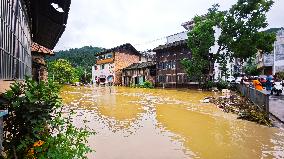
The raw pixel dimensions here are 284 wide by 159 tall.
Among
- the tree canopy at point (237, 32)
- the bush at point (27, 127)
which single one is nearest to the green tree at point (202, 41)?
the tree canopy at point (237, 32)

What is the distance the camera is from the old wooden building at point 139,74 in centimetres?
5451

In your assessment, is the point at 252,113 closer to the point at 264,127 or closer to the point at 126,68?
the point at 264,127

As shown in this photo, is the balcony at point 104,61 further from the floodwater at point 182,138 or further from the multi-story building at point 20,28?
the floodwater at point 182,138

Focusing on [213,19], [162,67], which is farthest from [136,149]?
[162,67]

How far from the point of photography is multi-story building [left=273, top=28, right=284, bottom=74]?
44938 millimetres

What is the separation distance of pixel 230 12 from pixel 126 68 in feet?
99.3

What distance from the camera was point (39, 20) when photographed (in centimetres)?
1362

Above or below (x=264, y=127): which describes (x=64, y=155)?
above

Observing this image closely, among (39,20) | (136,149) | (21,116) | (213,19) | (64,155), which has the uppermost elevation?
(213,19)

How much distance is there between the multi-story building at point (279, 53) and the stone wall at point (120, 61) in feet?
99.3

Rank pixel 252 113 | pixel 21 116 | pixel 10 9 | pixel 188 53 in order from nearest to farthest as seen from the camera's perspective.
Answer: pixel 21 116 < pixel 10 9 < pixel 252 113 < pixel 188 53

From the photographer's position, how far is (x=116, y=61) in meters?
62.2

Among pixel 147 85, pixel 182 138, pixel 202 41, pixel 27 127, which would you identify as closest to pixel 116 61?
pixel 147 85

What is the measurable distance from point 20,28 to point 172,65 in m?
40.1
